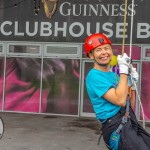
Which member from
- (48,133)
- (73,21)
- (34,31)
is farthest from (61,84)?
(48,133)

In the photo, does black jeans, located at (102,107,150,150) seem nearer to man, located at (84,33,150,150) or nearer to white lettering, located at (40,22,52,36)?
man, located at (84,33,150,150)

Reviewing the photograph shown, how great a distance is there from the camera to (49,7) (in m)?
12.3

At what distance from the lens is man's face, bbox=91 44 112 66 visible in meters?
2.99

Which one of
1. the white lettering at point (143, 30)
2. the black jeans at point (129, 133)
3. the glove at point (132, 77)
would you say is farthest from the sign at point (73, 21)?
the black jeans at point (129, 133)

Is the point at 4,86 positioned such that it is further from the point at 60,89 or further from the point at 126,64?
the point at 126,64

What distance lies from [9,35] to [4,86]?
1865 mm

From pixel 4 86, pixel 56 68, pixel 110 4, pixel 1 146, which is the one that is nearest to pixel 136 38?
pixel 110 4

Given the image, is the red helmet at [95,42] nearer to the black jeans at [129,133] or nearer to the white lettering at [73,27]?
the black jeans at [129,133]

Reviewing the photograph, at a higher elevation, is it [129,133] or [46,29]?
[46,29]

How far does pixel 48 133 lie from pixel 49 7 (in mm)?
5104

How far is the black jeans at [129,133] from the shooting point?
2811 millimetres

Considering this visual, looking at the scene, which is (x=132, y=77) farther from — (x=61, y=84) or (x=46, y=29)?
(x=46, y=29)

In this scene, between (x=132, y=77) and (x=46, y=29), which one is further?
(x=46, y=29)

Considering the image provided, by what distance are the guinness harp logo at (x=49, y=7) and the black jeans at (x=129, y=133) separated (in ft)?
32.0
